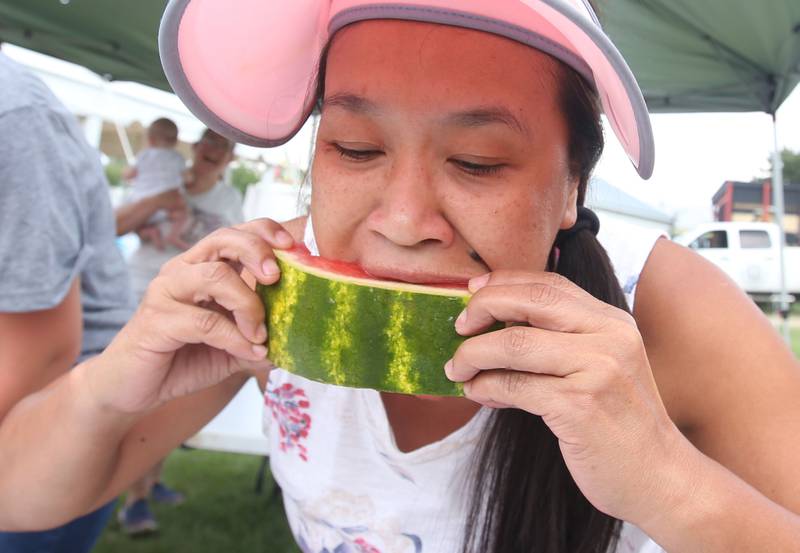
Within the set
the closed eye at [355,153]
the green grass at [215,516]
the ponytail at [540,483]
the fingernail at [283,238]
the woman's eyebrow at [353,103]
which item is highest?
the woman's eyebrow at [353,103]

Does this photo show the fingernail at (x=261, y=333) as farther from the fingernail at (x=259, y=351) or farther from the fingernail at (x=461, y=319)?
the fingernail at (x=461, y=319)

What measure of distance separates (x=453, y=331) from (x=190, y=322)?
0.67 meters

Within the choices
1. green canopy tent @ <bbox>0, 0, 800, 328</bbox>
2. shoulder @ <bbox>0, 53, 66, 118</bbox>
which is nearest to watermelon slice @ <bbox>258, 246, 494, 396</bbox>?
shoulder @ <bbox>0, 53, 66, 118</bbox>

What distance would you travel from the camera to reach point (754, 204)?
642 cm

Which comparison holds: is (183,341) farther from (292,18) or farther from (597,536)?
(597,536)

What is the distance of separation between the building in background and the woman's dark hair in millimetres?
4542

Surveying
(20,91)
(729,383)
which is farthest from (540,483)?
(20,91)

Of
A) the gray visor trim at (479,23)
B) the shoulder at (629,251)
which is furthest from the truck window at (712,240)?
the gray visor trim at (479,23)

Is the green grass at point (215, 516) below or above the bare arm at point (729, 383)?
below

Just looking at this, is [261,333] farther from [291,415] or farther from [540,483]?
[540,483]

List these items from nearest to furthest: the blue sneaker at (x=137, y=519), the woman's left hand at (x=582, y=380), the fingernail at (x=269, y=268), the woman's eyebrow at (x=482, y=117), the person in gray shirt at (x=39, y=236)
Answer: the woman's left hand at (x=582, y=380) → the woman's eyebrow at (x=482, y=117) → the fingernail at (x=269, y=268) → the person in gray shirt at (x=39, y=236) → the blue sneaker at (x=137, y=519)

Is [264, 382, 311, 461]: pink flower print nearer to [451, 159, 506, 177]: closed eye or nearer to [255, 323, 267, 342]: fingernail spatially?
[255, 323, 267, 342]: fingernail

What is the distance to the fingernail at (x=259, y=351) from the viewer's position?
1.40 metres

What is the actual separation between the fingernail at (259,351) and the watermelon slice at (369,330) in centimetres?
11
